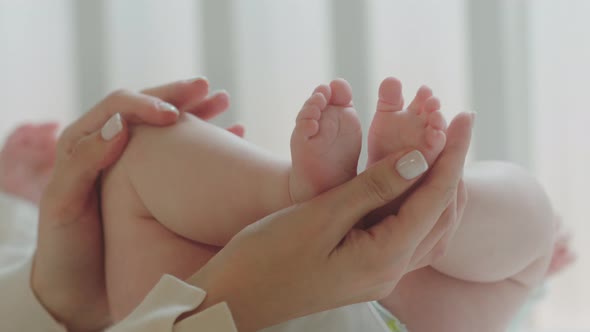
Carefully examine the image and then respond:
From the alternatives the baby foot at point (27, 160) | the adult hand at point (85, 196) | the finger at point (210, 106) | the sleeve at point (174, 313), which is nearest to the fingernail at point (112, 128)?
the adult hand at point (85, 196)

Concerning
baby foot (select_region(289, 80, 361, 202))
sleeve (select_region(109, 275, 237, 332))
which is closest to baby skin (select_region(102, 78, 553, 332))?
baby foot (select_region(289, 80, 361, 202))

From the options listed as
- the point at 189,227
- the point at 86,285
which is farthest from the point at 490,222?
the point at 86,285

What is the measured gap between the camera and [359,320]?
72cm

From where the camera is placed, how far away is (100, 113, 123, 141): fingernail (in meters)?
0.84

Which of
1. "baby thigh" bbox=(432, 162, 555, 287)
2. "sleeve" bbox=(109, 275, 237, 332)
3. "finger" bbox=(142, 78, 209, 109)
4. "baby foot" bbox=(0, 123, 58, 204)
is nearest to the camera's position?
"sleeve" bbox=(109, 275, 237, 332)

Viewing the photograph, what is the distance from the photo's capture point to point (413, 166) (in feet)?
1.99

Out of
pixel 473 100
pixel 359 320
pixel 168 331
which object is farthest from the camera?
pixel 473 100

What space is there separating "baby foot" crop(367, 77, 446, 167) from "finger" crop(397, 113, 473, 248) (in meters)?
0.01

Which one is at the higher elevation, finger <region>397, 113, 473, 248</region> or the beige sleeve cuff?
finger <region>397, 113, 473, 248</region>

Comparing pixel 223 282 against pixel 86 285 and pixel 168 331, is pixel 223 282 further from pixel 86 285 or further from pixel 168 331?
pixel 86 285

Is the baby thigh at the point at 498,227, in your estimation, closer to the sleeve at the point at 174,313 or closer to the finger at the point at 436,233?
the finger at the point at 436,233

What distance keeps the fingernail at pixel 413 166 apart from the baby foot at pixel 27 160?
1.04 meters

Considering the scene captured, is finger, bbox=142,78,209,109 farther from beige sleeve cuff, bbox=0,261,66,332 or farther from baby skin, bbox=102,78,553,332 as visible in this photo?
beige sleeve cuff, bbox=0,261,66,332

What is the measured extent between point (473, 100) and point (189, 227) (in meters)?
0.91
